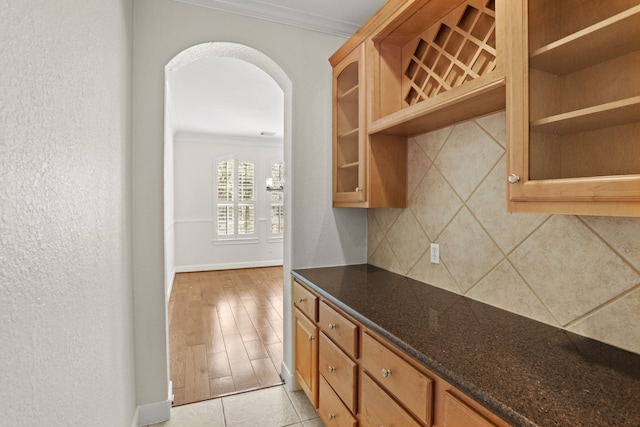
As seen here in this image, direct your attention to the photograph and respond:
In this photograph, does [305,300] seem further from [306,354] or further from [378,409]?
[378,409]

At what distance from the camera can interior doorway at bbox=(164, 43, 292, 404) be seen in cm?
248

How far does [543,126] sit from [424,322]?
83 centimetres

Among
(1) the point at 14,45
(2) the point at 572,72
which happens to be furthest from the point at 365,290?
(1) the point at 14,45

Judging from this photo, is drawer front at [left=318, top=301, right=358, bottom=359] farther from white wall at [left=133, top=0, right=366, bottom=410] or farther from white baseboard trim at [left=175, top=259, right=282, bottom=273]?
white baseboard trim at [left=175, top=259, right=282, bottom=273]

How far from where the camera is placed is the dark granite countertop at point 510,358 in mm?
789

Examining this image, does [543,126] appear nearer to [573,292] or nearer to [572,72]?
[572,72]

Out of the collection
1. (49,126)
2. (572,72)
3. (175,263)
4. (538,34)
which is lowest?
(175,263)

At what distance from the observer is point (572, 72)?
3.54ft

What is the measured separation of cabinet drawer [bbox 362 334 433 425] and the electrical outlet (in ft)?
2.28

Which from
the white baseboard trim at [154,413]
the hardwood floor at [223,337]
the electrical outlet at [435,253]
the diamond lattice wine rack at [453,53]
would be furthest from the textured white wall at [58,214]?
the electrical outlet at [435,253]

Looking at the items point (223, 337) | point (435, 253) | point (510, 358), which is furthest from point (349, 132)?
point (223, 337)

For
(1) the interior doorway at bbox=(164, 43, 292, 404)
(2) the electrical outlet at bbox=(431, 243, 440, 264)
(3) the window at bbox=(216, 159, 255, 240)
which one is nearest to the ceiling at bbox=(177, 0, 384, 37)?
(1) the interior doorway at bbox=(164, 43, 292, 404)

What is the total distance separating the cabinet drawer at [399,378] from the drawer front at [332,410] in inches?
13.5

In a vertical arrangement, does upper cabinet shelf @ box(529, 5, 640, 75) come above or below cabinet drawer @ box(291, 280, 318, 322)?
above
